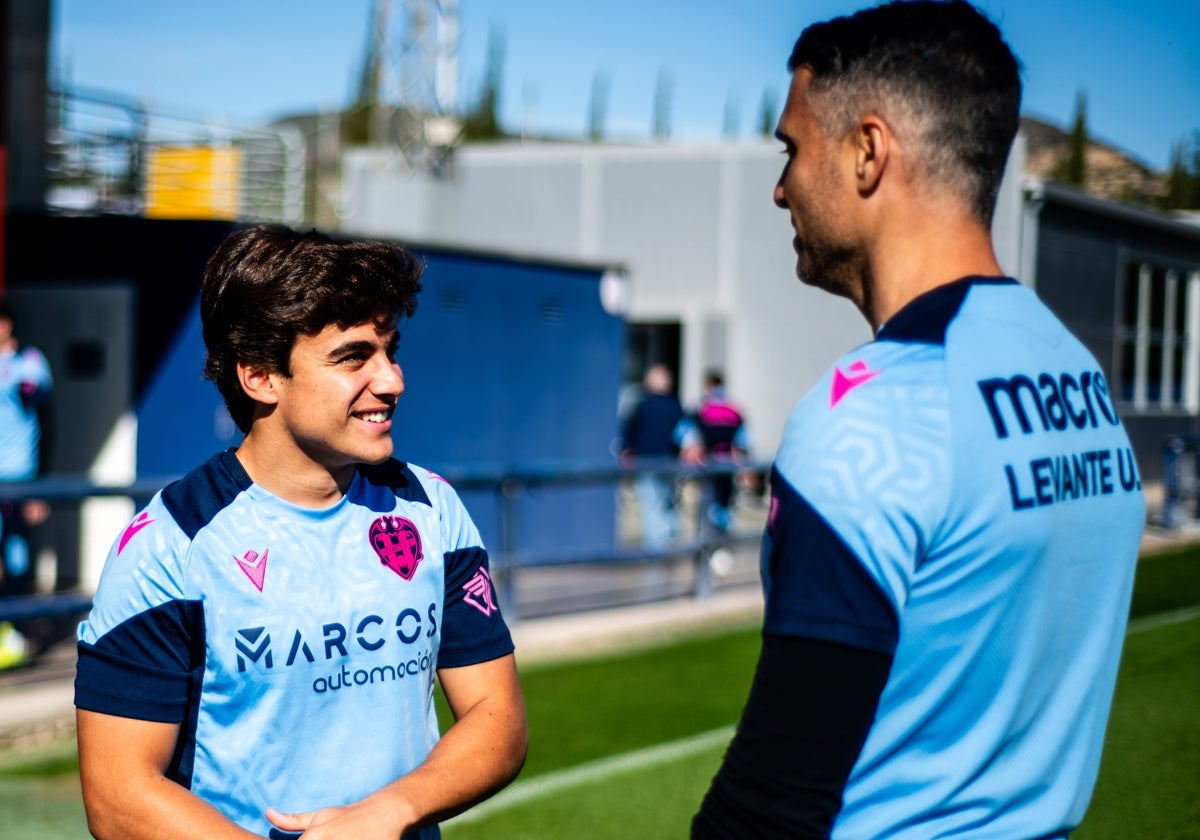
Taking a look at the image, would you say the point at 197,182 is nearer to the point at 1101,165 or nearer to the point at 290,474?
the point at 1101,165

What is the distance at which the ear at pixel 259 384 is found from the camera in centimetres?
235

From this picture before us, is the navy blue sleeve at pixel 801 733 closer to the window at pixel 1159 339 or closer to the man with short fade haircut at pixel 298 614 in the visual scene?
the man with short fade haircut at pixel 298 614

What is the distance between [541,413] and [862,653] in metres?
12.5

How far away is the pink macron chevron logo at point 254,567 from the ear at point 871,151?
110cm

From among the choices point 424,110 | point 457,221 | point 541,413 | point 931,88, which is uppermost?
point 424,110

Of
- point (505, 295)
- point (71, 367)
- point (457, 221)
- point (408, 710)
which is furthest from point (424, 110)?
point (408, 710)

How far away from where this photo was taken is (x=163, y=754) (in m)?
2.10

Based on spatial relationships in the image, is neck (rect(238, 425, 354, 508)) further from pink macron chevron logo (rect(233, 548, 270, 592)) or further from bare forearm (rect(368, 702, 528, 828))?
bare forearm (rect(368, 702, 528, 828))

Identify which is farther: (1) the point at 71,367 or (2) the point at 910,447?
(1) the point at 71,367

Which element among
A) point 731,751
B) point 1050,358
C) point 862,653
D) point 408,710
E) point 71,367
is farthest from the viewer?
point 71,367

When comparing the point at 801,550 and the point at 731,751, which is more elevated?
the point at 801,550

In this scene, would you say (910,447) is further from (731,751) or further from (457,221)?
(457,221)

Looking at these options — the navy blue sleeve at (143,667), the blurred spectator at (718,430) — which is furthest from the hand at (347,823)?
the blurred spectator at (718,430)

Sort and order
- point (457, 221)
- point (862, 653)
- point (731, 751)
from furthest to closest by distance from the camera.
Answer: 1. point (457, 221)
2. point (731, 751)
3. point (862, 653)
